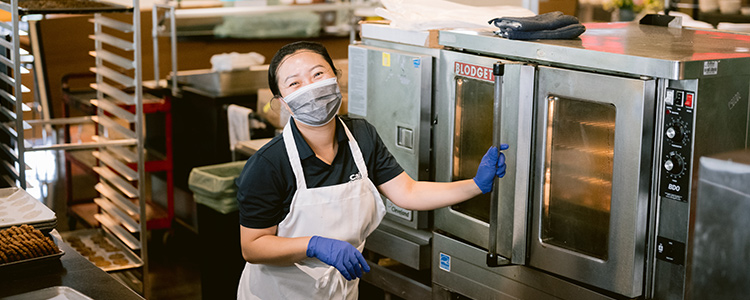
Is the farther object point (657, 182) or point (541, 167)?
point (541, 167)

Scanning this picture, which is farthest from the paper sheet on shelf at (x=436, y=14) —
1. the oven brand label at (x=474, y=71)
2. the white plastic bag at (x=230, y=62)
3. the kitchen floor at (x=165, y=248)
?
the white plastic bag at (x=230, y=62)

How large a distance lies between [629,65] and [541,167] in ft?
1.49

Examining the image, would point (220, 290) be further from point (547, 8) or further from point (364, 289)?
point (547, 8)

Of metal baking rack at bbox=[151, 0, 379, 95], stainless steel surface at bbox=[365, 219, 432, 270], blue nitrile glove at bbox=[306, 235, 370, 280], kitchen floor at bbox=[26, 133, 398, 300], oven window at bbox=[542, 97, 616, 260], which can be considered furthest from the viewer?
metal baking rack at bbox=[151, 0, 379, 95]

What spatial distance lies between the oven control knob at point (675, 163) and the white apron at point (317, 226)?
83cm

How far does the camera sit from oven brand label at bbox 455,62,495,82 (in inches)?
103

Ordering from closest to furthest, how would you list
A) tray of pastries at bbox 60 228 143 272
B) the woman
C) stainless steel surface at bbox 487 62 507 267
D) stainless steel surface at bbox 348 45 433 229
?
the woman, stainless steel surface at bbox 487 62 507 267, stainless steel surface at bbox 348 45 433 229, tray of pastries at bbox 60 228 143 272

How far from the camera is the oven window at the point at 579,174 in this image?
2328mm

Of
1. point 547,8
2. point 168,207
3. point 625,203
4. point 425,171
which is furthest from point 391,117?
point 547,8

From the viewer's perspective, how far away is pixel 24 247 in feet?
7.59

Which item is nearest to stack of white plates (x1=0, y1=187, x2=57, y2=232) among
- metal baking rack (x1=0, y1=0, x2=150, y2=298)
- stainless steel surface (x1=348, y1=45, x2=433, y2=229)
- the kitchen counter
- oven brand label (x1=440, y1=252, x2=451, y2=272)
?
the kitchen counter

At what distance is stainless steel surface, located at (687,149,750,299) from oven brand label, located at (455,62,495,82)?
1.23m

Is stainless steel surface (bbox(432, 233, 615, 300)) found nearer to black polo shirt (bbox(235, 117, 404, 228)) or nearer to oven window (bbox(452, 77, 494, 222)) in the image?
oven window (bbox(452, 77, 494, 222))

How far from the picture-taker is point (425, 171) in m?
3.01
